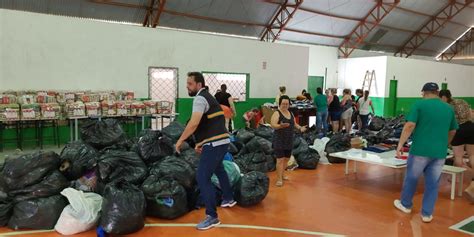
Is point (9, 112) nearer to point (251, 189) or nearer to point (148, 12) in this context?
point (251, 189)

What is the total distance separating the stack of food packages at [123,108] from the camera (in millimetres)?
7676

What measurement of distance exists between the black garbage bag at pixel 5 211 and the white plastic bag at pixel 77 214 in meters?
0.52

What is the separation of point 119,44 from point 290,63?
5.63 m

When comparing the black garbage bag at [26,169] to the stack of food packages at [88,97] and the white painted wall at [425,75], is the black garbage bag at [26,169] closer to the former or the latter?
the stack of food packages at [88,97]

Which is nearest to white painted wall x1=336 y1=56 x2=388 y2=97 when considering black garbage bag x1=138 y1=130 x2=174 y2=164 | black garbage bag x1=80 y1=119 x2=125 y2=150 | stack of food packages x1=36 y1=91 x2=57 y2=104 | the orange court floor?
the orange court floor

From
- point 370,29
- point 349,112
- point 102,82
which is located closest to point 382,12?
point 370,29

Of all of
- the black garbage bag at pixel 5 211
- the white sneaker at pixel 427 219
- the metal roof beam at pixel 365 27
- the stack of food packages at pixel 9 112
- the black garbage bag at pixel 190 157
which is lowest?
the white sneaker at pixel 427 219

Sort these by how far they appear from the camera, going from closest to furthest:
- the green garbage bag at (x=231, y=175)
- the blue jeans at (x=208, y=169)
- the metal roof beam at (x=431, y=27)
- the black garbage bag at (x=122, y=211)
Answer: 1. the black garbage bag at (x=122, y=211)
2. the blue jeans at (x=208, y=169)
3. the green garbage bag at (x=231, y=175)
4. the metal roof beam at (x=431, y=27)

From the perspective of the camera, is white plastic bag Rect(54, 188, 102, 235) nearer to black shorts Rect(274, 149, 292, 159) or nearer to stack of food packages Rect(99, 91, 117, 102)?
black shorts Rect(274, 149, 292, 159)

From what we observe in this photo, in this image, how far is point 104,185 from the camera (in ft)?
12.7

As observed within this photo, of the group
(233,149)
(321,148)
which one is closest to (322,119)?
(321,148)

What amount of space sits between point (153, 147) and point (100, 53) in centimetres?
485

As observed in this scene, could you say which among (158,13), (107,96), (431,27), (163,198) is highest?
(431,27)

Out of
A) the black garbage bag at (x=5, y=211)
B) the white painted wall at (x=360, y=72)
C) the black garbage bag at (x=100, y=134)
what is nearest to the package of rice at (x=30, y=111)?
the black garbage bag at (x=100, y=134)
